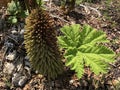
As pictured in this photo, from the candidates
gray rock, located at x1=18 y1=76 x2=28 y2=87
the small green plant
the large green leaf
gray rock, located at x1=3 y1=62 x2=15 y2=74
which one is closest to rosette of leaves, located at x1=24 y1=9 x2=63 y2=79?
the large green leaf

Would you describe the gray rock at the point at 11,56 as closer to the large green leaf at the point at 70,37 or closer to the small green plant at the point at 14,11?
the small green plant at the point at 14,11

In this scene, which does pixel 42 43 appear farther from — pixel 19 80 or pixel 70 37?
pixel 19 80

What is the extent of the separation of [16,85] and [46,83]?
0.37 meters

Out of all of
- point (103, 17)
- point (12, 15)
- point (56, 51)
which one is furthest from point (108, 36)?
point (12, 15)

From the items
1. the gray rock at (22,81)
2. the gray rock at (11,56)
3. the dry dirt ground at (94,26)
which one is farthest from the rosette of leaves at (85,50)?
the gray rock at (11,56)

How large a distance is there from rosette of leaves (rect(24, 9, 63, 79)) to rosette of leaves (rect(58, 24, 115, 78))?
0.14 meters

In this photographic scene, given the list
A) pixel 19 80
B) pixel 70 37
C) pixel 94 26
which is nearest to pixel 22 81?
pixel 19 80

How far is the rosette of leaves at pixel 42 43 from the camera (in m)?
3.03

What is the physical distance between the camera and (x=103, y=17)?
439cm

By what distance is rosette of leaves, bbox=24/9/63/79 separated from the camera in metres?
3.03

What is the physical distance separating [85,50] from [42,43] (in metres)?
0.47

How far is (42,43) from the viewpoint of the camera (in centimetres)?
313

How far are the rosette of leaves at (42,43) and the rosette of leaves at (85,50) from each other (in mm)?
137

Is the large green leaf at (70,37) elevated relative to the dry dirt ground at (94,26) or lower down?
elevated
